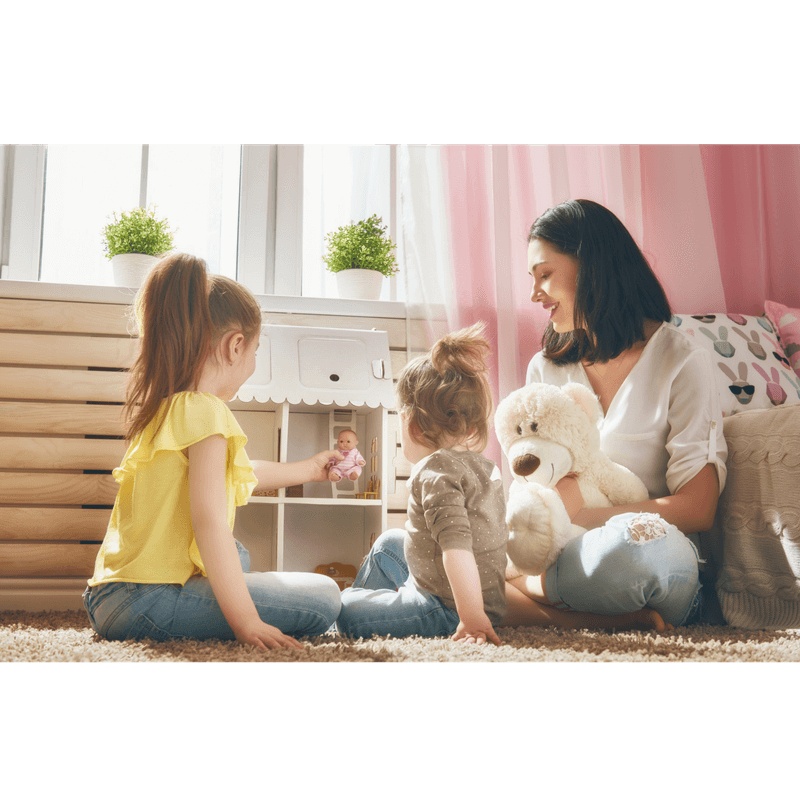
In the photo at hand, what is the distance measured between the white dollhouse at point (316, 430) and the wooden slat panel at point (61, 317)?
31 centimetres

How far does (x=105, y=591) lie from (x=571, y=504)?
2.21 ft

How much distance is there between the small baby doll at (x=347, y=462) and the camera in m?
1.34

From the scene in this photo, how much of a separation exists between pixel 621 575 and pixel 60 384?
118 centimetres

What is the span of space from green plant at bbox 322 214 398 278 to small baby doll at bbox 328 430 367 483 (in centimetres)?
45

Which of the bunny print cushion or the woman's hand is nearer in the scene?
the woman's hand

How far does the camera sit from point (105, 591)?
2.90 ft

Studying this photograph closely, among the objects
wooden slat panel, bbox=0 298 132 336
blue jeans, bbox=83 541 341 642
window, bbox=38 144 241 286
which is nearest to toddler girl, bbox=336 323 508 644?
blue jeans, bbox=83 541 341 642

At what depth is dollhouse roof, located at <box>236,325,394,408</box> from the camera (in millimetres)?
1465

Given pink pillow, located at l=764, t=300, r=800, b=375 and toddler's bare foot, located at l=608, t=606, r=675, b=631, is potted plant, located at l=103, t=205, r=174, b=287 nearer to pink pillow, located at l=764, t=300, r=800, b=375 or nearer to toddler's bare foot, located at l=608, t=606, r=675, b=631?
toddler's bare foot, located at l=608, t=606, r=675, b=631

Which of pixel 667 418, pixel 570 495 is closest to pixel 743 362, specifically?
A: pixel 667 418

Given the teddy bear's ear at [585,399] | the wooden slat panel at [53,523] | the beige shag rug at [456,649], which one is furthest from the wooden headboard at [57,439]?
the teddy bear's ear at [585,399]

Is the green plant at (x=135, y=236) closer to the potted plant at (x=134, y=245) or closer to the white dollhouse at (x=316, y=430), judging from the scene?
the potted plant at (x=134, y=245)
